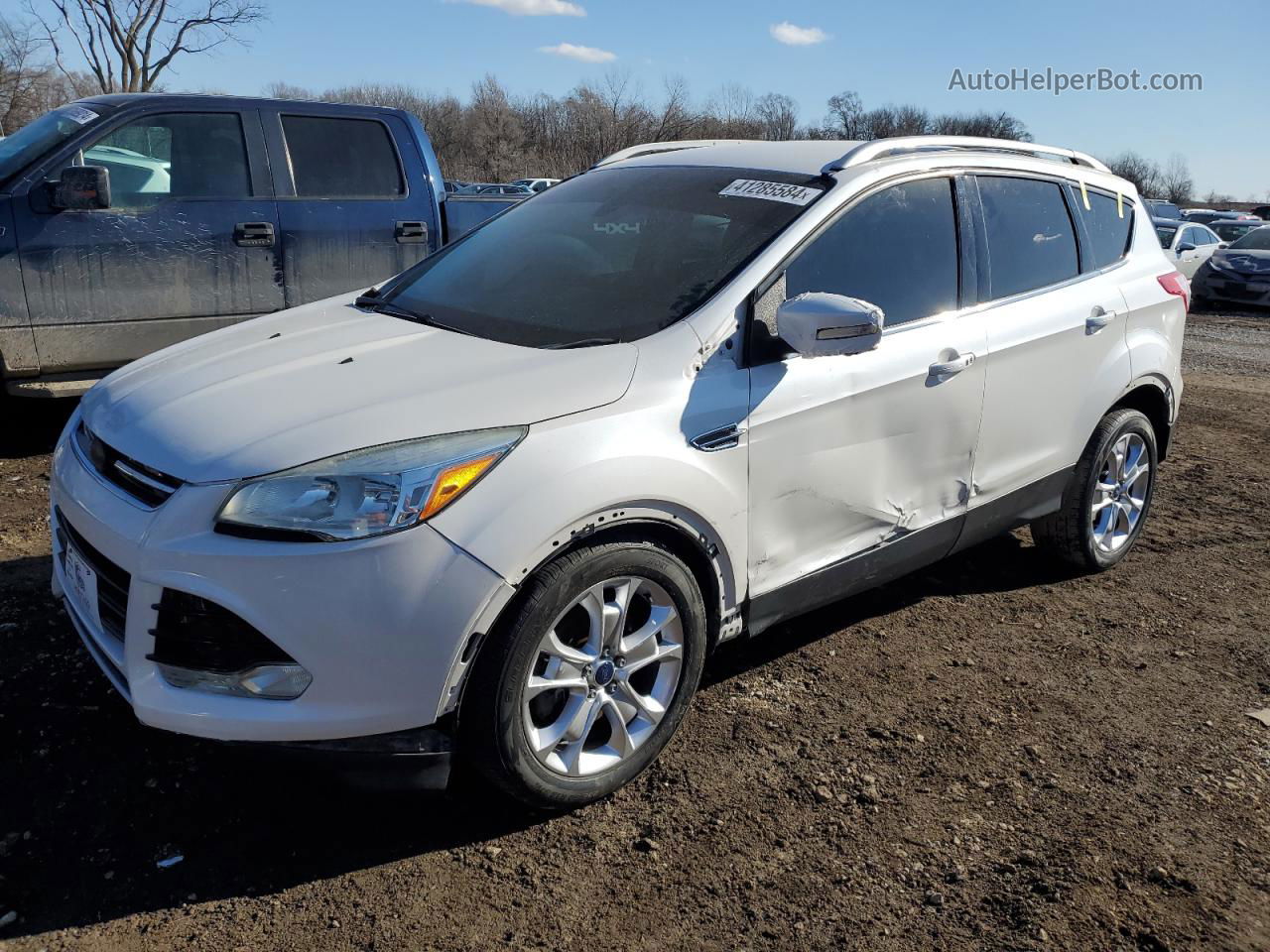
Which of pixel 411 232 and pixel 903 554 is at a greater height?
pixel 411 232

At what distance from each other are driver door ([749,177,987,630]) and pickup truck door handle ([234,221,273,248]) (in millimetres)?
3916

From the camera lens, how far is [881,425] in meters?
3.22

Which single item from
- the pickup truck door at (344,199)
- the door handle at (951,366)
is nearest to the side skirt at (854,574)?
the door handle at (951,366)

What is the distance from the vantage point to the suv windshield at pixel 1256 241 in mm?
17312

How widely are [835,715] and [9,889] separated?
233 centimetres

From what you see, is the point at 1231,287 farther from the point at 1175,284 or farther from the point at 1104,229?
the point at 1104,229

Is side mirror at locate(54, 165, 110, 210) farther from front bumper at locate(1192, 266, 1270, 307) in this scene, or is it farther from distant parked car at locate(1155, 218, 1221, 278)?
front bumper at locate(1192, 266, 1270, 307)

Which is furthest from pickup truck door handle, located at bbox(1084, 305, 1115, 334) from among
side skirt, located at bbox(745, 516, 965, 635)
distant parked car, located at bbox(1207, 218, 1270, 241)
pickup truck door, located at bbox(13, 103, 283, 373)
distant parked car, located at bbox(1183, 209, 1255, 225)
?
distant parked car, located at bbox(1183, 209, 1255, 225)

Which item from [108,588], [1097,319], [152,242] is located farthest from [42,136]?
[1097,319]

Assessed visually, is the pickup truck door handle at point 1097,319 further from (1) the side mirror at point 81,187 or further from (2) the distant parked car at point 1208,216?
(2) the distant parked car at point 1208,216

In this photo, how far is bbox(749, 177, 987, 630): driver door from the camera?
2947mm

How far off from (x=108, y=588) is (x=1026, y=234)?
3.40m

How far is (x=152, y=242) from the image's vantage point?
218 inches

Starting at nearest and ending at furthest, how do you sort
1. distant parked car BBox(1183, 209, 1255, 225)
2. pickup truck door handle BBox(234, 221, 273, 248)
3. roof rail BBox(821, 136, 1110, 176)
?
roof rail BBox(821, 136, 1110, 176)
pickup truck door handle BBox(234, 221, 273, 248)
distant parked car BBox(1183, 209, 1255, 225)
